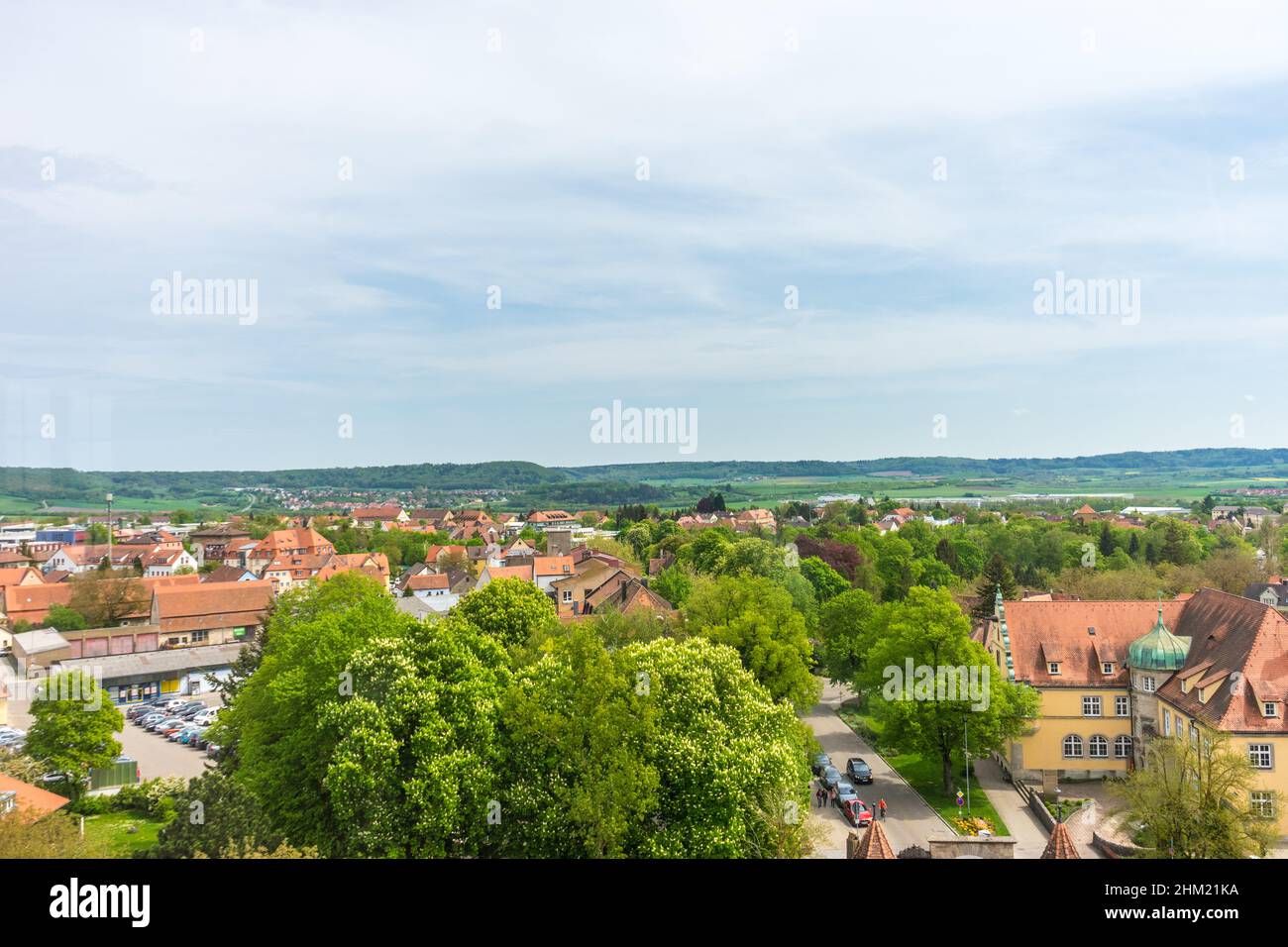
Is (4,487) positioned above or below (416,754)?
above

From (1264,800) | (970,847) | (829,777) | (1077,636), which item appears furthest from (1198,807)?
(1077,636)

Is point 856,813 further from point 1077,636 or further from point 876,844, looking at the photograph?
point 876,844

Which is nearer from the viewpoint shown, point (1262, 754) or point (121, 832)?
point (1262, 754)

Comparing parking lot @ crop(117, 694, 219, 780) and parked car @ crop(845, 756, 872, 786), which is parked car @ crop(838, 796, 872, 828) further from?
parking lot @ crop(117, 694, 219, 780)

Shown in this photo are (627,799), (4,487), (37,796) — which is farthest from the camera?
(4,487)

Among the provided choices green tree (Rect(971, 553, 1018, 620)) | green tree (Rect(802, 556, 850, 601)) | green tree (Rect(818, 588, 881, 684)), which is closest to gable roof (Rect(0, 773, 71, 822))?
green tree (Rect(818, 588, 881, 684))

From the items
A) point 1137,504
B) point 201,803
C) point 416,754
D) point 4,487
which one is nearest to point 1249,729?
point 416,754
